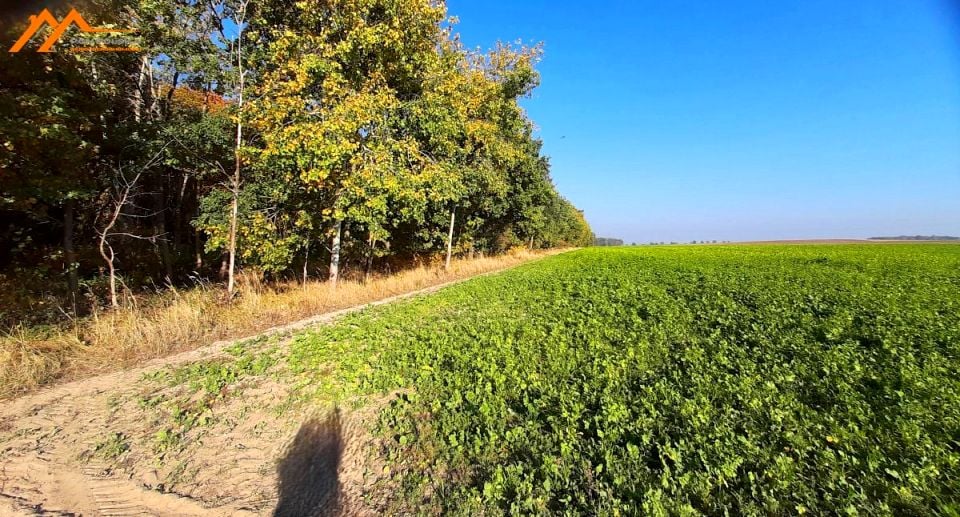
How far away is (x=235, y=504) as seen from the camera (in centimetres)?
307

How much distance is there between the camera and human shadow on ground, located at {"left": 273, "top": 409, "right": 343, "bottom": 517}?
3047 millimetres

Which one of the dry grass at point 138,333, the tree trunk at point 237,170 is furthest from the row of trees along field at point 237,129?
the dry grass at point 138,333

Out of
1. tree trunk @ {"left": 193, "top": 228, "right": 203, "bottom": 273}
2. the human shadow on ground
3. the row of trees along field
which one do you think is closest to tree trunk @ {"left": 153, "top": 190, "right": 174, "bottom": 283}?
the row of trees along field

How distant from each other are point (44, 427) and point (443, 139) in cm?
1094

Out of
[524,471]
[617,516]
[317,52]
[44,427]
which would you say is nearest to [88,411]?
[44,427]

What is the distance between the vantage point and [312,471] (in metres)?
3.45

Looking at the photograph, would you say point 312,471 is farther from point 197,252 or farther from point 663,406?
point 197,252

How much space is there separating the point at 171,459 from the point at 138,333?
3.97m

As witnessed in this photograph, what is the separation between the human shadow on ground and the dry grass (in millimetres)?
3781

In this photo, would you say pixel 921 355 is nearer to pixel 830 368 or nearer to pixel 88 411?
pixel 830 368

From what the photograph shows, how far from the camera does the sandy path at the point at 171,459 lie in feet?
10.00

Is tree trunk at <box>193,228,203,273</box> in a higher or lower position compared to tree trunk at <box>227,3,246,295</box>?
lower

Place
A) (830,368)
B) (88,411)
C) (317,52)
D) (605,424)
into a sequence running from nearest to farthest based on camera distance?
(605,424)
(88,411)
(830,368)
(317,52)

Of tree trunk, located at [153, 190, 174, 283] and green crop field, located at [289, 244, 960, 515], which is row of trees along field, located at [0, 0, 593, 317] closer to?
tree trunk, located at [153, 190, 174, 283]
